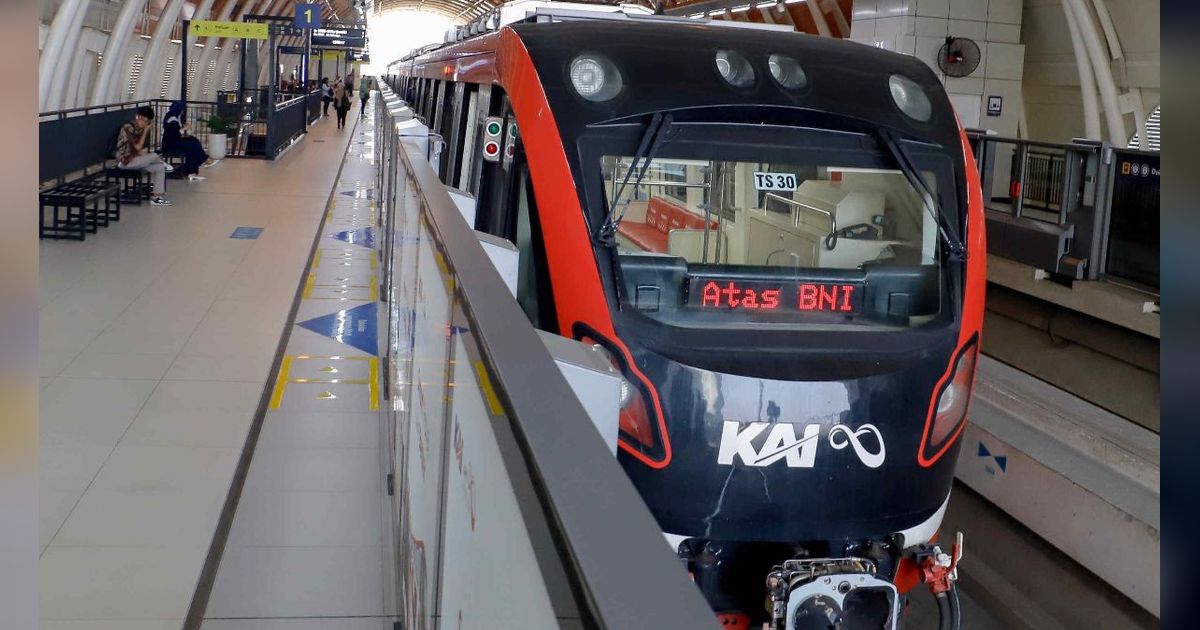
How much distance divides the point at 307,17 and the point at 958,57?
56.1ft

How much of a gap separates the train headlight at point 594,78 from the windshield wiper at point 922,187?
3.95ft

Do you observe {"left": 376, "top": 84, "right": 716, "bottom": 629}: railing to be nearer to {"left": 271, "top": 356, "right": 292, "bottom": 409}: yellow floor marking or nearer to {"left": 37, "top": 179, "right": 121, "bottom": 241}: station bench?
{"left": 271, "top": 356, "right": 292, "bottom": 409}: yellow floor marking

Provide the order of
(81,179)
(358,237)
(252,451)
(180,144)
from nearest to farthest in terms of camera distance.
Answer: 1. (252,451)
2. (81,179)
3. (358,237)
4. (180,144)

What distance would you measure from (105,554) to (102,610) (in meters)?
0.56

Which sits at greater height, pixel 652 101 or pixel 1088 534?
pixel 652 101

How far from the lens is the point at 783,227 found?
5.39 metres

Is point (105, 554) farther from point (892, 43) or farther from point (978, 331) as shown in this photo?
point (892, 43)

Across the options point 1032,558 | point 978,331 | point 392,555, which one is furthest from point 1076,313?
point 392,555

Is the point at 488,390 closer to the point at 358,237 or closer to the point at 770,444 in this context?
the point at 770,444

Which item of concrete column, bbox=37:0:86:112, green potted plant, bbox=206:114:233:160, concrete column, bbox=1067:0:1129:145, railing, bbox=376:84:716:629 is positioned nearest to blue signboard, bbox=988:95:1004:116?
concrete column, bbox=1067:0:1129:145

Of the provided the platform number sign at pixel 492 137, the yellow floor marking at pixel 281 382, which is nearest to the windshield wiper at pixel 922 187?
the platform number sign at pixel 492 137

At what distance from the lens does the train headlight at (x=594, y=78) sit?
5219 millimetres

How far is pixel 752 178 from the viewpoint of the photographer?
17.7 ft

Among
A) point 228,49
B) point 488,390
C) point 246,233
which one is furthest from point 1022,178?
point 228,49
